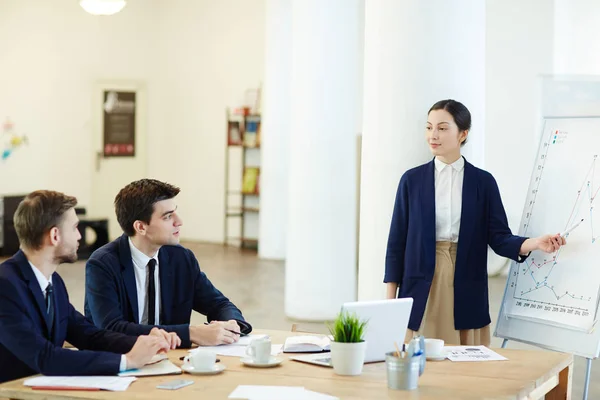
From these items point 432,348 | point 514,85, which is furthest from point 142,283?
point 514,85

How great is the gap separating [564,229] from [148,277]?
2.08m

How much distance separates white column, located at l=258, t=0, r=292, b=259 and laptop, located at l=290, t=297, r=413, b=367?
31.9 ft

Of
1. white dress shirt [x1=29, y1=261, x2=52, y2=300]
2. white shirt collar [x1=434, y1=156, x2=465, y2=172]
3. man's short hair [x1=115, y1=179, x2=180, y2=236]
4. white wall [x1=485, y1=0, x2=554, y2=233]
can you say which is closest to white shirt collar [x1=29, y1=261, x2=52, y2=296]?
white dress shirt [x1=29, y1=261, x2=52, y2=300]

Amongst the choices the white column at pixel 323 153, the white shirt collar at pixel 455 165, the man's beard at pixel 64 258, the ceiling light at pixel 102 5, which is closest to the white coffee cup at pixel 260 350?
the man's beard at pixel 64 258

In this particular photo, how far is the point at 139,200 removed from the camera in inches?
158

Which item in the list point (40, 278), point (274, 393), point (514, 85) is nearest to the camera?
point (274, 393)

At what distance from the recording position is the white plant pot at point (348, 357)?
3.21 meters

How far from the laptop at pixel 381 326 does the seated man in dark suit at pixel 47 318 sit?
662 mm

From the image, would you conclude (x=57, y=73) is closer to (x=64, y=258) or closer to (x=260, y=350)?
(x=64, y=258)

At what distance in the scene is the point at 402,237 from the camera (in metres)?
4.86

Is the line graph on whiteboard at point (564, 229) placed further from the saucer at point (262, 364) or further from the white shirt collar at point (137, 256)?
the white shirt collar at point (137, 256)

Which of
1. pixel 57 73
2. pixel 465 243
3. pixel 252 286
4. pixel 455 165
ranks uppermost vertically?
pixel 57 73

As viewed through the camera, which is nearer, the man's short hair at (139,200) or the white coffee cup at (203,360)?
the white coffee cup at (203,360)

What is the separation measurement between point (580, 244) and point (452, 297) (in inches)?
26.3
